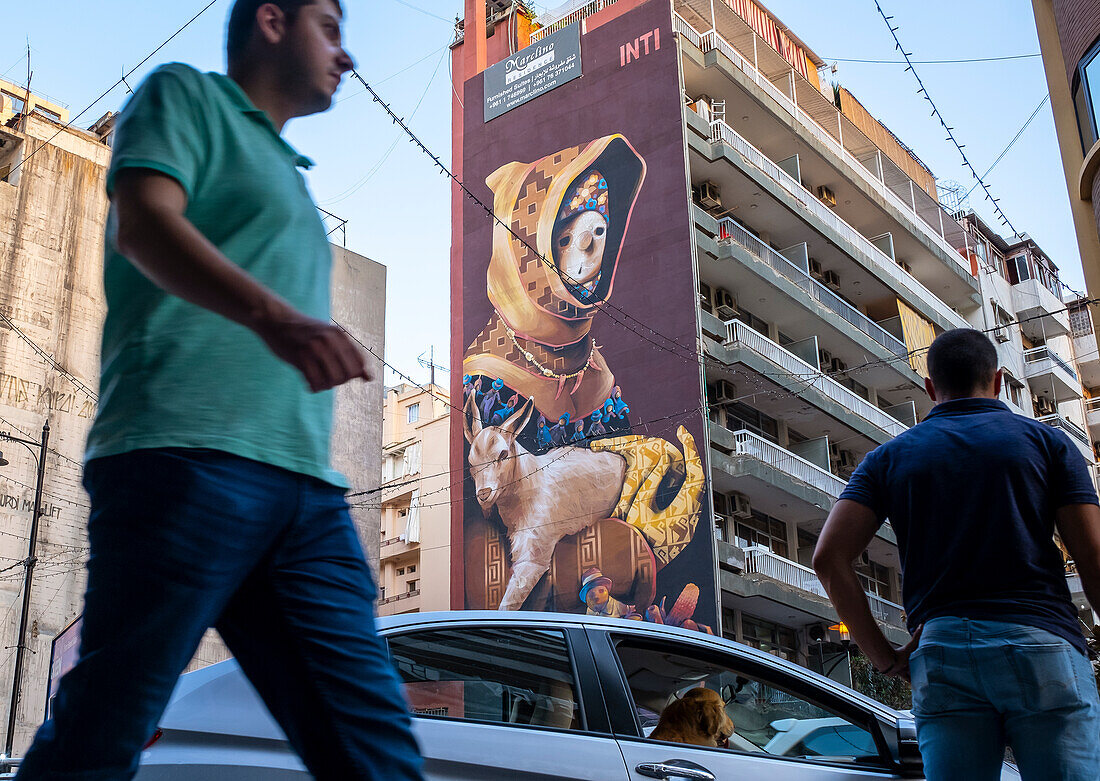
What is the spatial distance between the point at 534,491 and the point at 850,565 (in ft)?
90.9

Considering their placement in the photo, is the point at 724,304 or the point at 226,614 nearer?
the point at 226,614

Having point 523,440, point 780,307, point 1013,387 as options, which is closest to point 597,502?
point 523,440

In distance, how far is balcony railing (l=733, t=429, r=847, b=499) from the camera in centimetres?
2880

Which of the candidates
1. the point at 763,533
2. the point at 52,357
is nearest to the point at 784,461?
the point at 763,533

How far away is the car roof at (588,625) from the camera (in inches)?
173

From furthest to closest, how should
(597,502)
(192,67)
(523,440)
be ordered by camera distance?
(523,440)
(597,502)
(192,67)

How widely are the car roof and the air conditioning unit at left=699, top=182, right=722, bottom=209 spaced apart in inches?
1132

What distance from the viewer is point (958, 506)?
3168 millimetres

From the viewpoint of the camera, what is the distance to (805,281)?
3341 cm

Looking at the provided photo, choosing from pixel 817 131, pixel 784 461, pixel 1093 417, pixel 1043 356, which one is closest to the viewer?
pixel 784 461

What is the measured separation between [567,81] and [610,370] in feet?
31.3

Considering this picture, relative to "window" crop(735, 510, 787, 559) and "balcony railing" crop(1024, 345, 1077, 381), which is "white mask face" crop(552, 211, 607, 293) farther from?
"balcony railing" crop(1024, 345, 1077, 381)

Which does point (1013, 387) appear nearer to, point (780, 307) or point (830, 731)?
point (780, 307)

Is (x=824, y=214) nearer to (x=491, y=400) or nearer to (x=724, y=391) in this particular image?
(x=724, y=391)
